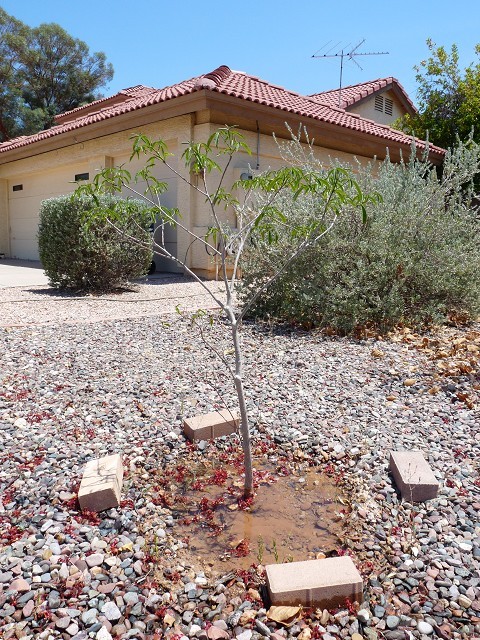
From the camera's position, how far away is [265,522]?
2.30 meters

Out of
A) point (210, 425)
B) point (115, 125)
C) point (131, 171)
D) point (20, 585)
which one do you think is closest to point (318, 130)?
point (131, 171)

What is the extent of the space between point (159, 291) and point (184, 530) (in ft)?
21.5

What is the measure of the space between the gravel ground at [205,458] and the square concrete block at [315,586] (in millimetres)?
47

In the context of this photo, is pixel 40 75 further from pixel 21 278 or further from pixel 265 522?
pixel 265 522

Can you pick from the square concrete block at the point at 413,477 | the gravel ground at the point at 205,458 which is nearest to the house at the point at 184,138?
the gravel ground at the point at 205,458

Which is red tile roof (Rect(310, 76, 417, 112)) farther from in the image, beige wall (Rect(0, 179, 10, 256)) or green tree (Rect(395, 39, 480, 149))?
beige wall (Rect(0, 179, 10, 256))

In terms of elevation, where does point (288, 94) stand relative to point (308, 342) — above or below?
above

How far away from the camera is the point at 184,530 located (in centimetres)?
223

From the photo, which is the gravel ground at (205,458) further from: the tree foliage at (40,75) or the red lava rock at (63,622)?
the tree foliage at (40,75)

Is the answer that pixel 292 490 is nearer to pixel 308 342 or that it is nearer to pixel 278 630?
pixel 278 630

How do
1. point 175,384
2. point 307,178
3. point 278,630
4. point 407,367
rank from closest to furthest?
point 278,630 → point 307,178 → point 175,384 → point 407,367

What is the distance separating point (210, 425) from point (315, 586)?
50.1 inches

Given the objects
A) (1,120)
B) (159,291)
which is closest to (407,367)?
(159,291)

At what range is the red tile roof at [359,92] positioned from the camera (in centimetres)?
1732
